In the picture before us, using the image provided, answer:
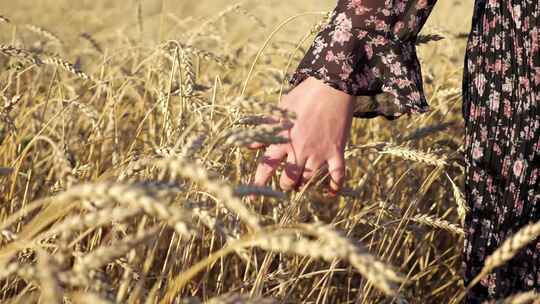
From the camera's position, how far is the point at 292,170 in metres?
1.28

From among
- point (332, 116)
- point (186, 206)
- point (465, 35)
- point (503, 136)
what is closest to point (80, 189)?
point (186, 206)

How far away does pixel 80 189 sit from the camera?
0.66m

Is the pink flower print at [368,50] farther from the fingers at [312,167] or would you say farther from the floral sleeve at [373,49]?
the fingers at [312,167]

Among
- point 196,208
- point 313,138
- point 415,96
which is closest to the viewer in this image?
point 196,208

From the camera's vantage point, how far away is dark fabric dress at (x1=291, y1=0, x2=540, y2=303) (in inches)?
52.9

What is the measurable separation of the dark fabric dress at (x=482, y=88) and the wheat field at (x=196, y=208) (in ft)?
0.24

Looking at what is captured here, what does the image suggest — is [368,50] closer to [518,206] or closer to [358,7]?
[358,7]

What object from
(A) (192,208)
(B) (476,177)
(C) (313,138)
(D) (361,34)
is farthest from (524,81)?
(A) (192,208)

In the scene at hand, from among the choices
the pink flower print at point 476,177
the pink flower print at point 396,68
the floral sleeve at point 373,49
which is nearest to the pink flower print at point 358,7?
the floral sleeve at point 373,49

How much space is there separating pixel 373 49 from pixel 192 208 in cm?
55

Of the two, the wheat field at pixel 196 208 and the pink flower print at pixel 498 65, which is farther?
the pink flower print at pixel 498 65

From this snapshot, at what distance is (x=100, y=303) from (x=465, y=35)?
70.8 inches

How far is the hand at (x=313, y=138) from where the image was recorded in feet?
4.17

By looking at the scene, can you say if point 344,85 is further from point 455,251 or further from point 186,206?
point 455,251
